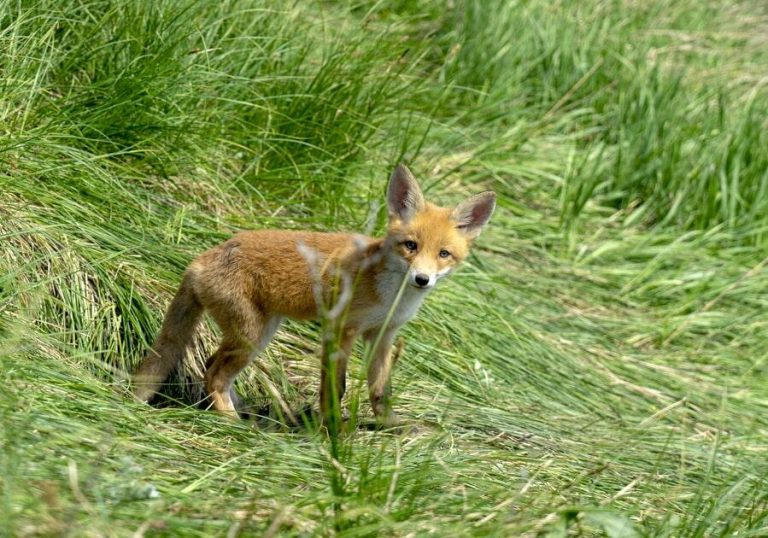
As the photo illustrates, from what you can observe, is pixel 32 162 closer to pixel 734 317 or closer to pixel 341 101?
pixel 341 101

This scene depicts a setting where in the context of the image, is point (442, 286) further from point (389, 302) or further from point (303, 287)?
point (303, 287)

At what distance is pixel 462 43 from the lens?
27.6 ft

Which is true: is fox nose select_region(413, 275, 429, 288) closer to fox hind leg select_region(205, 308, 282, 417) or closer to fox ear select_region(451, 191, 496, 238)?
fox ear select_region(451, 191, 496, 238)

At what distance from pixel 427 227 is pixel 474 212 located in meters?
0.33

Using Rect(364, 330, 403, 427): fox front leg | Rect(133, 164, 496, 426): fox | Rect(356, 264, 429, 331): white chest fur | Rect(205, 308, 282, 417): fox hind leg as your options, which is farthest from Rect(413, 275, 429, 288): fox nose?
Rect(205, 308, 282, 417): fox hind leg

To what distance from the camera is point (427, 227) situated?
4.96m

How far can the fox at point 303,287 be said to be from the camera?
4766 mm

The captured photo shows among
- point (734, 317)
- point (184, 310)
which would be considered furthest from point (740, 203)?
point (184, 310)

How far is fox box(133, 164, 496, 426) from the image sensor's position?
4766mm

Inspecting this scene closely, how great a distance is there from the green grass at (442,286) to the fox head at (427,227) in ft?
1.91

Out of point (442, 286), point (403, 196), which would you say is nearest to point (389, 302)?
point (403, 196)

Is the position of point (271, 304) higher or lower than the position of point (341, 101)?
lower

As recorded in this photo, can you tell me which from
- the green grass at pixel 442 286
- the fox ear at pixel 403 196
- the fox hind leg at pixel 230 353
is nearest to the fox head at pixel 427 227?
the fox ear at pixel 403 196

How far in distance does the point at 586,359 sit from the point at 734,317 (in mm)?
1463
